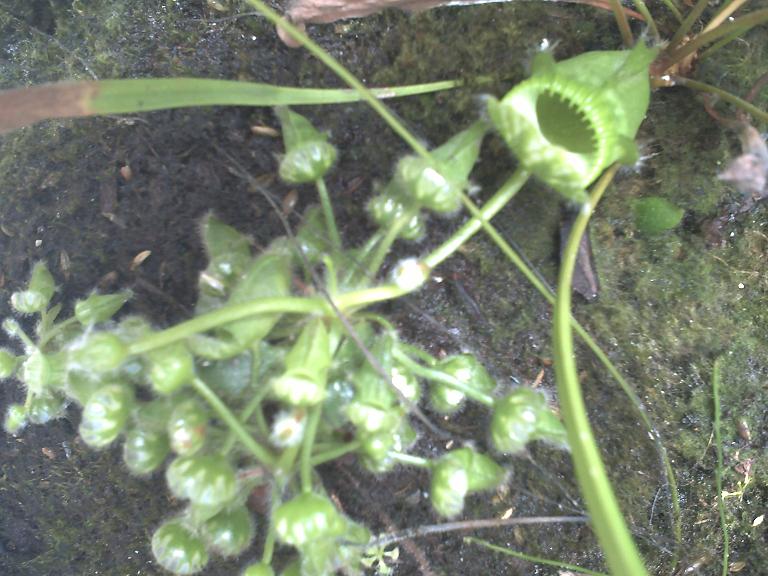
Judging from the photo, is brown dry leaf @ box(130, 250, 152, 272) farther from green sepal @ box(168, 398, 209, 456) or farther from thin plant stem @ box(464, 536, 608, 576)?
thin plant stem @ box(464, 536, 608, 576)

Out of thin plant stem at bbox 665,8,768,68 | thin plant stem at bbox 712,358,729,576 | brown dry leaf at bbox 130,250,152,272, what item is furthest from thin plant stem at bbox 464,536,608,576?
thin plant stem at bbox 665,8,768,68

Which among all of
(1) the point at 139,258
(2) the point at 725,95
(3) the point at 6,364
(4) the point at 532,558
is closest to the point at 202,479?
(3) the point at 6,364

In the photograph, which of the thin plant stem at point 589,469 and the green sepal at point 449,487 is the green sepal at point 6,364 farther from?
the thin plant stem at point 589,469

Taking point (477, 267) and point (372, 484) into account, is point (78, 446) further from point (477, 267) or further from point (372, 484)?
point (477, 267)

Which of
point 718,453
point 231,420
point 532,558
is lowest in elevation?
point 532,558

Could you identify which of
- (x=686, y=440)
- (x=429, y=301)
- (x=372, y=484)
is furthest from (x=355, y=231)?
(x=686, y=440)

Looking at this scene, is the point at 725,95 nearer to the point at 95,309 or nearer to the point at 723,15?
the point at 723,15
